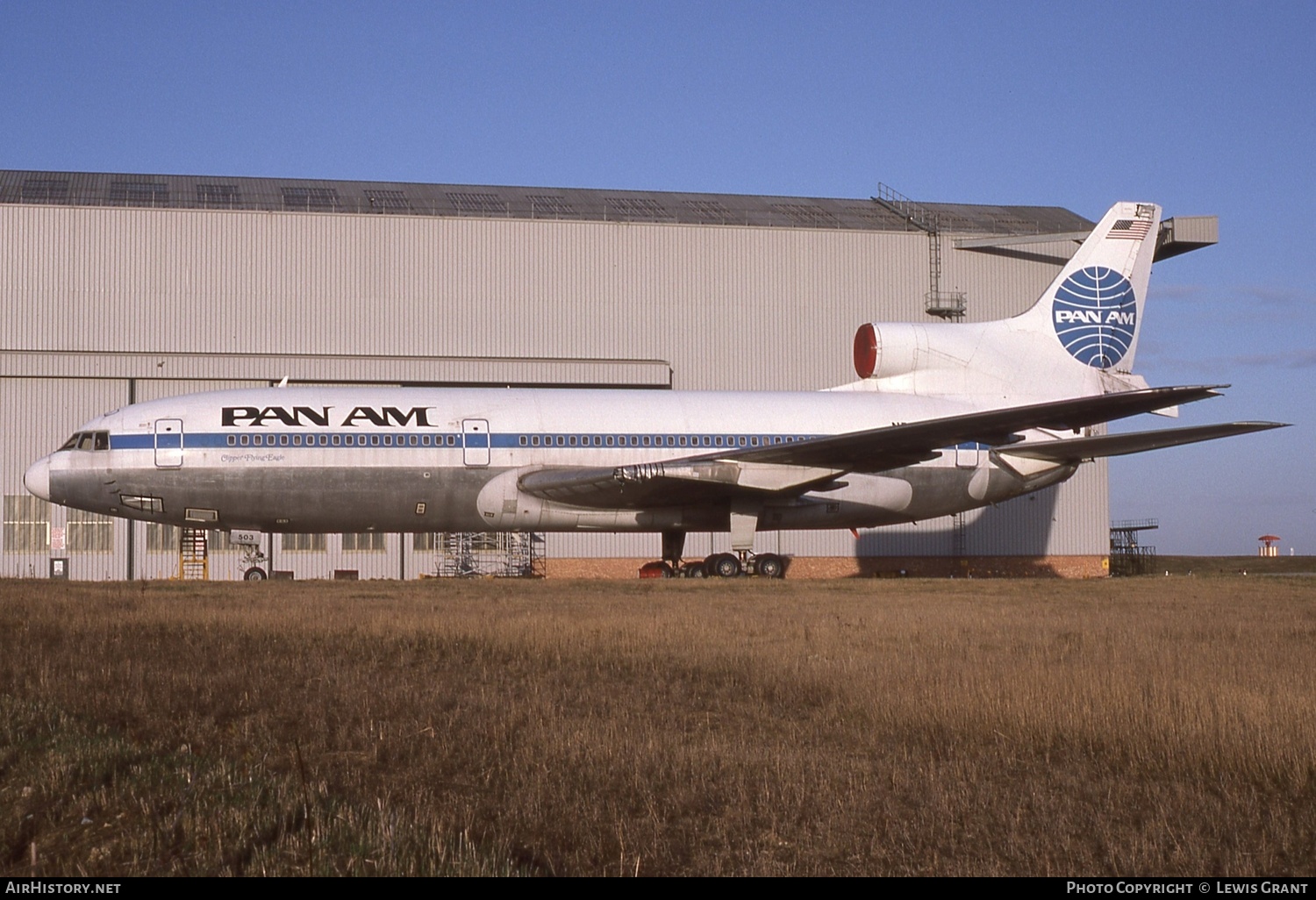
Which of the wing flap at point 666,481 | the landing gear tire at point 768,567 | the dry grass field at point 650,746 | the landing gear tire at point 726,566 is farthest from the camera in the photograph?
the landing gear tire at point 768,567

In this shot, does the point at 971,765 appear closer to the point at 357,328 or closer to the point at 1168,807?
the point at 1168,807

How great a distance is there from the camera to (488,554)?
4719 centimetres

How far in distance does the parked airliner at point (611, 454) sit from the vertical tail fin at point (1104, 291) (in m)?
2.53

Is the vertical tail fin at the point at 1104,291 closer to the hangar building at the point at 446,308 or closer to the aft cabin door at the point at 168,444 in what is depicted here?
the hangar building at the point at 446,308

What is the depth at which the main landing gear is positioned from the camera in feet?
102

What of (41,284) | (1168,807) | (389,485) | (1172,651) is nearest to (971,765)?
(1168,807)

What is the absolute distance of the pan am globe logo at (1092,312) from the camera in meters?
36.2

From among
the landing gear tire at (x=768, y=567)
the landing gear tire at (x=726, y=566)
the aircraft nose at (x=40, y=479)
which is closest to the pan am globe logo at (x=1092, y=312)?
the landing gear tire at (x=768, y=567)

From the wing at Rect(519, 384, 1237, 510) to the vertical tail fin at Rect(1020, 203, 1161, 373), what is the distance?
19.8 feet

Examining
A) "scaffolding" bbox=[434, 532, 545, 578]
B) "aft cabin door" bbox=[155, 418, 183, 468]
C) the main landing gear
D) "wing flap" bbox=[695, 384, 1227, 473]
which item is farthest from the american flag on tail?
"aft cabin door" bbox=[155, 418, 183, 468]

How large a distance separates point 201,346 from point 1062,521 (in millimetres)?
33925

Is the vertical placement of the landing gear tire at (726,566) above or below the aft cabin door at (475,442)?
below

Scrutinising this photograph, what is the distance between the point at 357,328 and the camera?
46312 mm

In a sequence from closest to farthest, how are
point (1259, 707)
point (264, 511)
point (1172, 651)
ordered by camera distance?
point (1259, 707)
point (1172, 651)
point (264, 511)
